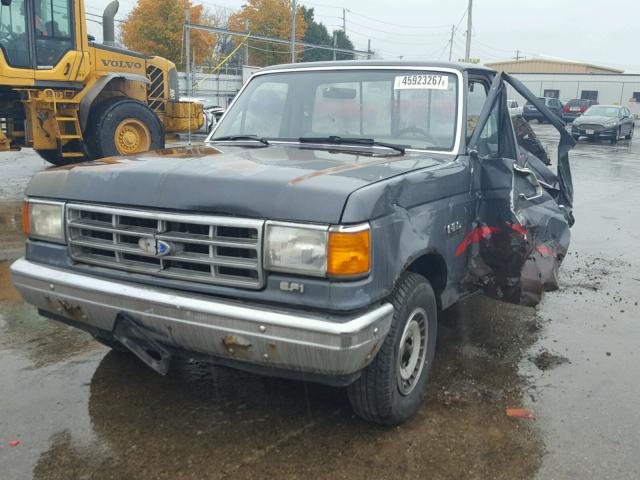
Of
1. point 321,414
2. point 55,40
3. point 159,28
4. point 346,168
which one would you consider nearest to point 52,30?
point 55,40

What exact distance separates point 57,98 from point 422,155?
822cm

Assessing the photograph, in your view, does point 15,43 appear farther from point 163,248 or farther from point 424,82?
point 163,248

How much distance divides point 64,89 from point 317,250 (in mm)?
9122

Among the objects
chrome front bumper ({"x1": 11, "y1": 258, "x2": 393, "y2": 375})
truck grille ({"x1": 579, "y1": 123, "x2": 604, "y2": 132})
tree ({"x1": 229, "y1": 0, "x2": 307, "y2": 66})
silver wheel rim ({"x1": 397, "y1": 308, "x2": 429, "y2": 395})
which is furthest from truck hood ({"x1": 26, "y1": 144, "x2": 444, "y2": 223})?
tree ({"x1": 229, "y1": 0, "x2": 307, "y2": 66})

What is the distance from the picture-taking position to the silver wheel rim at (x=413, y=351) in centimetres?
323

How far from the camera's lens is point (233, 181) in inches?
110

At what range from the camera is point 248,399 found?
350cm

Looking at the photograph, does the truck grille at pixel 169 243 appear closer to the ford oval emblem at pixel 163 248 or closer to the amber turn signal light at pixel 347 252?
the ford oval emblem at pixel 163 248

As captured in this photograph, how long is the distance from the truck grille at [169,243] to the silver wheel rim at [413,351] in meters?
0.98

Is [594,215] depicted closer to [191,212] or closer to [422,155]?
[422,155]

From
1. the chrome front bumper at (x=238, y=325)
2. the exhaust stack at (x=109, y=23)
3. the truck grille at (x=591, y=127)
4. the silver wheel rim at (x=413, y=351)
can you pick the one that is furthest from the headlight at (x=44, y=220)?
the truck grille at (x=591, y=127)

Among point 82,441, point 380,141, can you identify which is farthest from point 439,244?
point 82,441

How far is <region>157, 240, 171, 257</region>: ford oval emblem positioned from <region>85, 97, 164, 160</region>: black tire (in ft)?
26.0

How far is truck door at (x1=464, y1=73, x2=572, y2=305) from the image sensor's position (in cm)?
402
